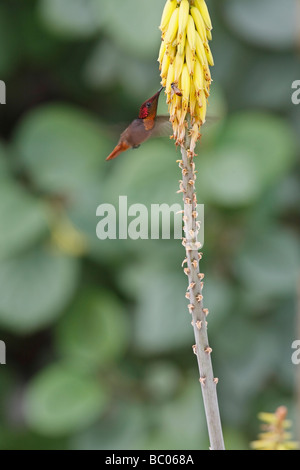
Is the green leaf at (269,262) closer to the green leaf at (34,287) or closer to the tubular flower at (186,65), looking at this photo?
the green leaf at (34,287)

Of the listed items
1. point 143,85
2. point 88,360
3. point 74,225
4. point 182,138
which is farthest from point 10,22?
point 182,138

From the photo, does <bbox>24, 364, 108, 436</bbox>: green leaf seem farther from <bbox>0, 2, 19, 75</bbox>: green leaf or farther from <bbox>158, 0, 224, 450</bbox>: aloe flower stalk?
<bbox>158, 0, 224, 450</bbox>: aloe flower stalk

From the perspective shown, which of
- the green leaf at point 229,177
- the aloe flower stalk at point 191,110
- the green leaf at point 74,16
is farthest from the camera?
the green leaf at point 74,16

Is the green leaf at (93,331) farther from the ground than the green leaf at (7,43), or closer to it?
closer to it

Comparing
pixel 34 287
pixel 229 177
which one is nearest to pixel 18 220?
pixel 34 287

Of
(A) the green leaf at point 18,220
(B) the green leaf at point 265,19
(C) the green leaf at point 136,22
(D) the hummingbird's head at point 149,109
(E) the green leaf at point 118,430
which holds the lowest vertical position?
(D) the hummingbird's head at point 149,109

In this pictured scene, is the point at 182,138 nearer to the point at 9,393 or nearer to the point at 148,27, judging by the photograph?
the point at 148,27

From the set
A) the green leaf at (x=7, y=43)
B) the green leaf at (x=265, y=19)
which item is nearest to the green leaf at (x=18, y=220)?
the green leaf at (x=7, y=43)
